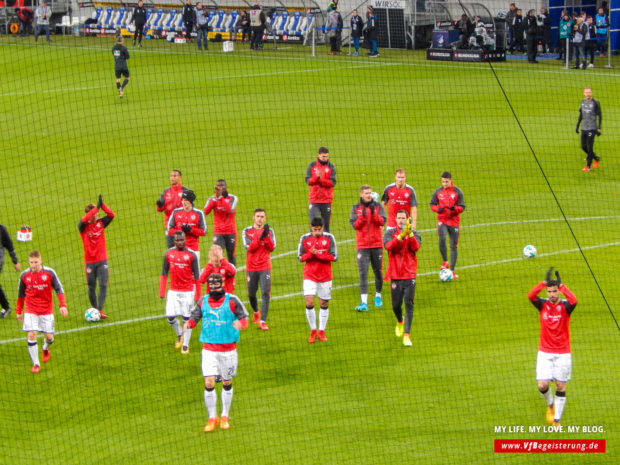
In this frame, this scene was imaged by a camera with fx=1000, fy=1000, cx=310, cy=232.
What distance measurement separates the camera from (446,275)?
19.4 m

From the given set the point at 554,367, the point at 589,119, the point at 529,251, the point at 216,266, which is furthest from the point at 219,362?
the point at 589,119

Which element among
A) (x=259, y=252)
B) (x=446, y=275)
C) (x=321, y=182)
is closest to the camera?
(x=259, y=252)

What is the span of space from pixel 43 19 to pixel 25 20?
378cm

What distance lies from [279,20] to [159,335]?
30.7 metres

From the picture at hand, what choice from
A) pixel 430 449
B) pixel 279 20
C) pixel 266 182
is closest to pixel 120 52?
pixel 266 182

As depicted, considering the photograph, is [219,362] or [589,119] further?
[589,119]

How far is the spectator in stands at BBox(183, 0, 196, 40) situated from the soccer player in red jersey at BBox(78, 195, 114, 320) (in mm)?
26061

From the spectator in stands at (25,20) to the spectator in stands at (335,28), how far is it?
1635 centimetres

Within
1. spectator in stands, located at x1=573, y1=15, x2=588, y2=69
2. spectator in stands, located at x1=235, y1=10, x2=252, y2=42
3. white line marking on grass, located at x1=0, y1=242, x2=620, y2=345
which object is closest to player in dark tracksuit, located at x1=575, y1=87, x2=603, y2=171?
white line marking on grass, located at x1=0, y1=242, x2=620, y2=345

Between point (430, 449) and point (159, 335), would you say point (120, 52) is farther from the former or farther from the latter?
point (430, 449)

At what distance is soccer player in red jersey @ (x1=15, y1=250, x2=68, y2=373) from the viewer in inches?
609

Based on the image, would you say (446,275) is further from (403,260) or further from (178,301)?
(178,301)

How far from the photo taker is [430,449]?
1314cm

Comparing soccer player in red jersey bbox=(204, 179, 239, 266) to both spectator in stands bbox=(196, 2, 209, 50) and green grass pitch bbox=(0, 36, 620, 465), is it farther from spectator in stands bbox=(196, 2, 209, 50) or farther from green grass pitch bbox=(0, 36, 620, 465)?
spectator in stands bbox=(196, 2, 209, 50)
